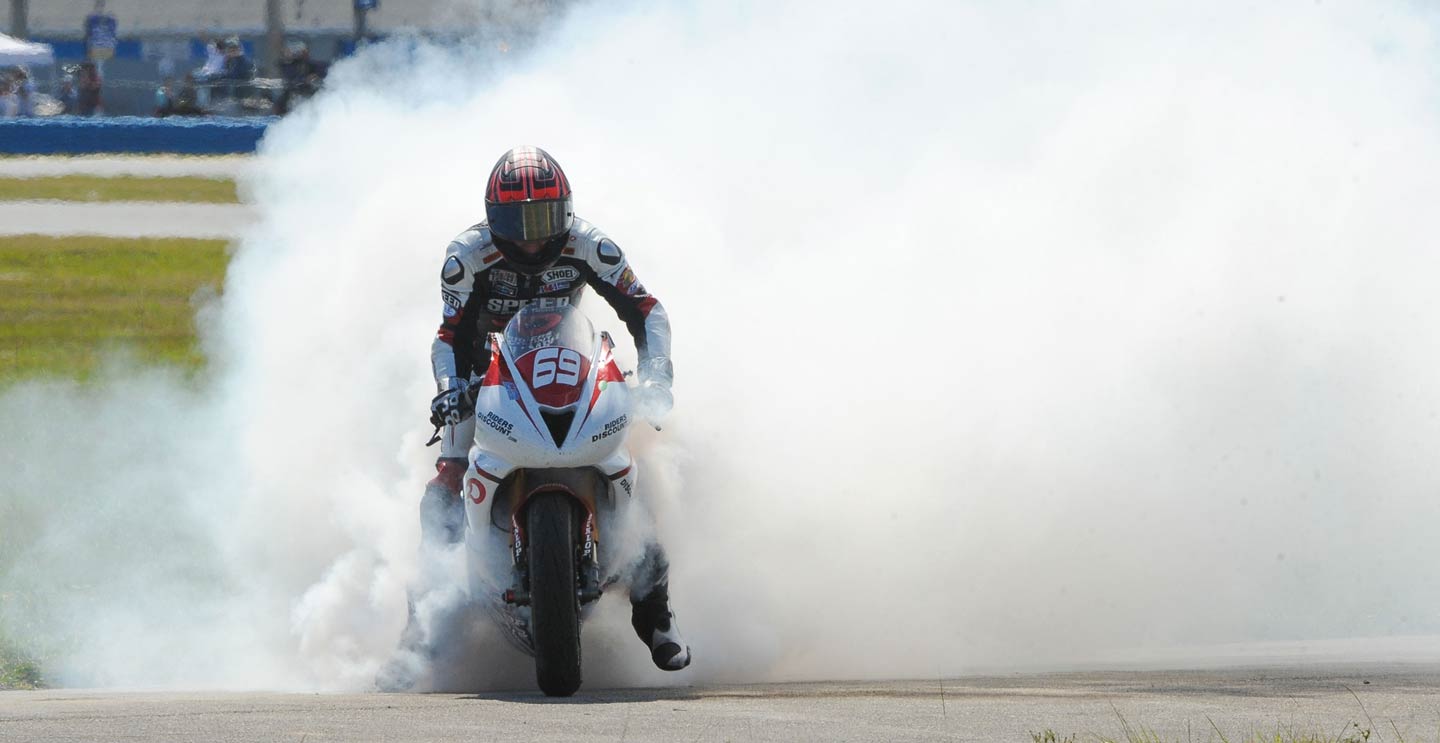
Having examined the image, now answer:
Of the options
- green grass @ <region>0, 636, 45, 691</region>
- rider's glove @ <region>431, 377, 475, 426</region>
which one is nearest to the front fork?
rider's glove @ <region>431, 377, 475, 426</region>

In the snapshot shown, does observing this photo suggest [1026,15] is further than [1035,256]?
Yes

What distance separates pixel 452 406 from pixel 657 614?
3.85 ft

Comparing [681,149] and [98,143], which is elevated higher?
[98,143]

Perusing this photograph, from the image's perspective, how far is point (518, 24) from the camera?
539 inches

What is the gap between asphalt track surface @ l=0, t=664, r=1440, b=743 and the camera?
19.7 feet

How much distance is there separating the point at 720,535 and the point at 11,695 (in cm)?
308

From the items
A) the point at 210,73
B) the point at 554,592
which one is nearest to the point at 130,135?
the point at 210,73

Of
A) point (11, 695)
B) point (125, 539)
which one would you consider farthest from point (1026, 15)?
point (11, 695)

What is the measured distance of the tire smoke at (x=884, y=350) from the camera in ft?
30.5

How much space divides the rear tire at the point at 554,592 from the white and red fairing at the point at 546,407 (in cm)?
21

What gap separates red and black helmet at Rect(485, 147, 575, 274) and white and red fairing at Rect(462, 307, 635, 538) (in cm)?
Answer: 37

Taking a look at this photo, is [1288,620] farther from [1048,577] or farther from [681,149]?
[681,149]

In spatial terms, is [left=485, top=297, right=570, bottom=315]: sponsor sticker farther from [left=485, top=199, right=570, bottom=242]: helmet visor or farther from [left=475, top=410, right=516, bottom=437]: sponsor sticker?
[left=475, top=410, right=516, bottom=437]: sponsor sticker

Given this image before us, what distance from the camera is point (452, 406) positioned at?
295 inches
